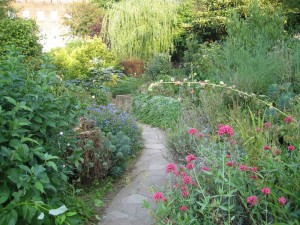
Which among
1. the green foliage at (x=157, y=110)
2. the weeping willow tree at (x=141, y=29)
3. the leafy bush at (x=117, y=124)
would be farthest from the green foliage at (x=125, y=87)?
the leafy bush at (x=117, y=124)

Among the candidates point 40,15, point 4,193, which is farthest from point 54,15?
point 4,193

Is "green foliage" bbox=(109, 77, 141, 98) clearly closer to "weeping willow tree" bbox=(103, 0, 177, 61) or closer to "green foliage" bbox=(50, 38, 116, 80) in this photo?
"green foliage" bbox=(50, 38, 116, 80)

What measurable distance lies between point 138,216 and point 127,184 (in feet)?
2.69

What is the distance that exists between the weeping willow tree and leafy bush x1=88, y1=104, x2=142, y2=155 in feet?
26.0

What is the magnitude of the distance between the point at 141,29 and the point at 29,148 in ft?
36.1

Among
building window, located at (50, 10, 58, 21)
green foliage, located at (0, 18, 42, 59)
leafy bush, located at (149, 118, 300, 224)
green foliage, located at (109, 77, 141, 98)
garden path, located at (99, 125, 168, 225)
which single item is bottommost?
green foliage, located at (109, 77, 141, 98)

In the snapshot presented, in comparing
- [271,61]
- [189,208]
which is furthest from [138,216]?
[271,61]

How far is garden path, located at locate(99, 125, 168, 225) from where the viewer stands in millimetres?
3066

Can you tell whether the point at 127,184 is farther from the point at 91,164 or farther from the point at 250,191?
the point at 250,191

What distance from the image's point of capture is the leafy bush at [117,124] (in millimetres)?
4949

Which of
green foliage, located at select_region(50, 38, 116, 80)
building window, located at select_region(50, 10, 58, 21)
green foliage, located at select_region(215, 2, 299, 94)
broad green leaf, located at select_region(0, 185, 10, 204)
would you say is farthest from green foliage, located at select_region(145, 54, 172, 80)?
building window, located at select_region(50, 10, 58, 21)

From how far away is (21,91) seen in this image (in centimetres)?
259

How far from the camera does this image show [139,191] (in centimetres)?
365

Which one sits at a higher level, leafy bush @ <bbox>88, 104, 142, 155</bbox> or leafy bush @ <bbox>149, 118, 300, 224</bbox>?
leafy bush @ <bbox>149, 118, 300, 224</bbox>
